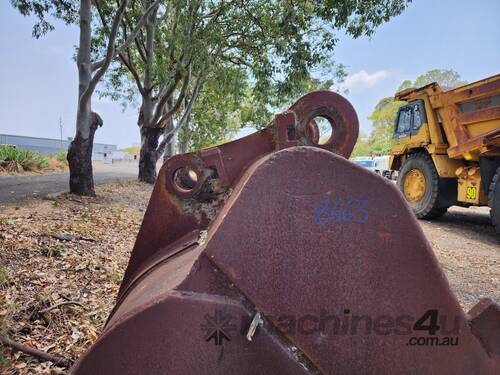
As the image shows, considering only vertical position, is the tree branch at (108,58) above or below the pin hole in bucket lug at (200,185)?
above

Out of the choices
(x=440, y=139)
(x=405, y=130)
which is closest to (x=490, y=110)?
(x=440, y=139)

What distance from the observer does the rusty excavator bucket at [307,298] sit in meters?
0.69

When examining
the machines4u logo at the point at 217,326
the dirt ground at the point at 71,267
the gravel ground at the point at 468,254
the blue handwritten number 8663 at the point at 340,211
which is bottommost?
the gravel ground at the point at 468,254

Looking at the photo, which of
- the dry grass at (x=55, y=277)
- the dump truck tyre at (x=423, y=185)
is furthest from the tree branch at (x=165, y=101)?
the dump truck tyre at (x=423, y=185)

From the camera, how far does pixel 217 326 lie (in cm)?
68

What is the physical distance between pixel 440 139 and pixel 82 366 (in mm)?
7793

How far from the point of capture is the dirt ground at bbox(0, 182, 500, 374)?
6.73 ft

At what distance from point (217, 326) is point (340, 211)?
362 mm

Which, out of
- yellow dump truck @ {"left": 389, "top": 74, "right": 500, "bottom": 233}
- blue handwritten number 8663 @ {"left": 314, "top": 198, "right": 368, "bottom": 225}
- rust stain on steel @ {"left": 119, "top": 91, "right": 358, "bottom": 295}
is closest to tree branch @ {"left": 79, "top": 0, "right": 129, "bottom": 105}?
rust stain on steel @ {"left": 119, "top": 91, "right": 358, "bottom": 295}

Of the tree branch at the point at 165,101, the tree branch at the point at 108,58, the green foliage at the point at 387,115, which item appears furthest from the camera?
the green foliage at the point at 387,115

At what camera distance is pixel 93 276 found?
3072 millimetres

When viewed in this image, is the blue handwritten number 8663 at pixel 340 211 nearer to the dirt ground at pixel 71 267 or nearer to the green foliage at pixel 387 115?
the dirt ground at pixel 71 267

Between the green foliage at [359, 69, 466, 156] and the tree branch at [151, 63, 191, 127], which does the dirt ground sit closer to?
the tree branch at [151, 63, 191, 127]

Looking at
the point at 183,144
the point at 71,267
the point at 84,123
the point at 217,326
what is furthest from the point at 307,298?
the point at 183,144
